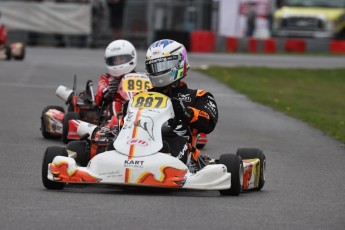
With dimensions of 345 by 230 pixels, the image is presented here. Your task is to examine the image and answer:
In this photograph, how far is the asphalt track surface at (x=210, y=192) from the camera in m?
7.25

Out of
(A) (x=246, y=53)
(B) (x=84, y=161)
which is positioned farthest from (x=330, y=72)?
(B) (x=84, y=161)

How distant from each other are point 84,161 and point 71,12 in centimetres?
2843

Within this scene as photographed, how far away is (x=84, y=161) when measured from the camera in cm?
958

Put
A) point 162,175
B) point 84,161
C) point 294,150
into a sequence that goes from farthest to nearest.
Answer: point 294,150 < point 84,161 < point 162,175

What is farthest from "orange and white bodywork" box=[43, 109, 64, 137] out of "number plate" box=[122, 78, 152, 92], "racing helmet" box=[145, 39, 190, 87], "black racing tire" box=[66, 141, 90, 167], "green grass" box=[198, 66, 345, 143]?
"racing helmet" box=[145, 39, 190, 87]

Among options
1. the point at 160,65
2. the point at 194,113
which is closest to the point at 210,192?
the point at 194,113

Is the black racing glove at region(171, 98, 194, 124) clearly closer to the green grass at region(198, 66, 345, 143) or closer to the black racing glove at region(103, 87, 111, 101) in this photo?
the black racing glove at region(103, 87, 111, 101)

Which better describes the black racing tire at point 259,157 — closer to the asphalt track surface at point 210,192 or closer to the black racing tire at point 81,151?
the asphalt track surface at point 210,192

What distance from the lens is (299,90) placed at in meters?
24.4

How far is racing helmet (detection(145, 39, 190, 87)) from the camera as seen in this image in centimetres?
941

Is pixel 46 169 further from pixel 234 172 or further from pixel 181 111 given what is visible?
pixel 234 172

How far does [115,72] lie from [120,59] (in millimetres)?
167

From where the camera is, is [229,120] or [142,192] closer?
[142,192]

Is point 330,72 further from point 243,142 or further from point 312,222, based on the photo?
point 312,222
